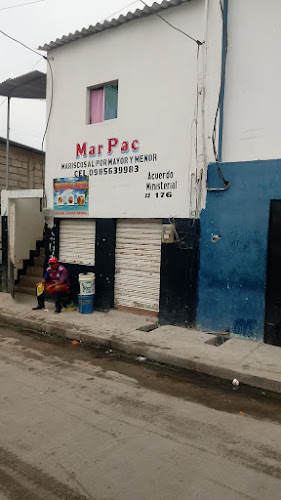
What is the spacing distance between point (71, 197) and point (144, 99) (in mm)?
3121

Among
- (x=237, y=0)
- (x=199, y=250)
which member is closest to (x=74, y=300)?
(x=199, y=250)

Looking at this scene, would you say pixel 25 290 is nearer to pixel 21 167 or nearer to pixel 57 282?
pixel 57 282

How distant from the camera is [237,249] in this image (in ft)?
23.7

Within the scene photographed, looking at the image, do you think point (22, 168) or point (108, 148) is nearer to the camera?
point (108, 148)

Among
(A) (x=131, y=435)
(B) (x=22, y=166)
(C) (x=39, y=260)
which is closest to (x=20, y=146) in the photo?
(B) (x=22, y=166)

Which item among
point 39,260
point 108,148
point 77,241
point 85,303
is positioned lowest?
point 85,303

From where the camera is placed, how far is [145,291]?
8.72 metres

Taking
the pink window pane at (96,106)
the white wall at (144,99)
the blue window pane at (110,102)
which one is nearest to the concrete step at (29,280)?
the white wall at (144,99)

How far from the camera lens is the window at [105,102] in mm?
9220

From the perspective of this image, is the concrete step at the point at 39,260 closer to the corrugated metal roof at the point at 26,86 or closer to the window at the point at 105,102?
the window at the point at 105,102

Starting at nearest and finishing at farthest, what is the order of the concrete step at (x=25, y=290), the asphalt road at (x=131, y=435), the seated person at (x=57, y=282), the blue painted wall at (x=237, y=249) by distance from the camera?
the asphalt road at (x=131, y=435) < the blue painted wall at (x=237, y=249) < the seated person at (x=57, y=282) < the concrete step at (x=25, y=290)

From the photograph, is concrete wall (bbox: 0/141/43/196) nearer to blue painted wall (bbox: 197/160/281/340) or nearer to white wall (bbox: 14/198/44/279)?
white wall (bbox: 14/198/44/279)

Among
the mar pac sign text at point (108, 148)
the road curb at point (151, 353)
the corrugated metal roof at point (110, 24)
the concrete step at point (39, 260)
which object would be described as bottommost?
the road curb at point (151, 353)

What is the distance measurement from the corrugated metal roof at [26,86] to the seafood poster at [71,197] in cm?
292
